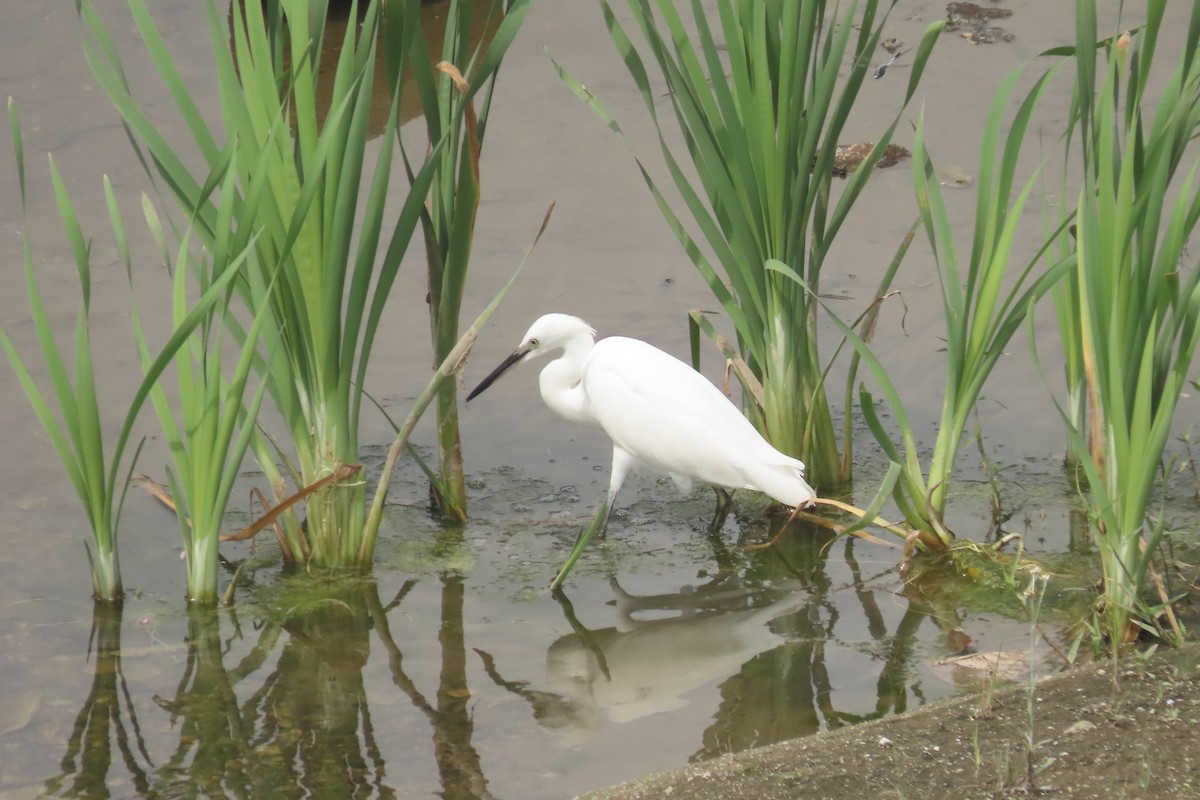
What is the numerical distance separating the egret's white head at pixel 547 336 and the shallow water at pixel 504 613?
0.34m

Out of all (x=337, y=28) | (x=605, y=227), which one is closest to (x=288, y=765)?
(x=605, y=227)

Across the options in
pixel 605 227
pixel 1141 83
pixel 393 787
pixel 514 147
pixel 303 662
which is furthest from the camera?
pixel 514 147

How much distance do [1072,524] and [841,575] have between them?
2.41ft

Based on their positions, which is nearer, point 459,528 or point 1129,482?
point 1129,482

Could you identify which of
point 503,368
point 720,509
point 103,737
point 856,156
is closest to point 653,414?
point 720,509

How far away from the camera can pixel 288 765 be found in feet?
9.11

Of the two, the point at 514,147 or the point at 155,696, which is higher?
the point at 514,147

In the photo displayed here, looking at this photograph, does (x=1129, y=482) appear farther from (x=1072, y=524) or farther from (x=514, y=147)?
(x=514, y=147)

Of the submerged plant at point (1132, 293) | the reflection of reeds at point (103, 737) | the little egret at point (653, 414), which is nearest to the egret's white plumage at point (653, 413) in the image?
the little egret at point (653, 414)

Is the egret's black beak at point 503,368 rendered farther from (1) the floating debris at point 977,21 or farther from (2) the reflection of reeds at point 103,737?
(1) the floating debris at point 977,21

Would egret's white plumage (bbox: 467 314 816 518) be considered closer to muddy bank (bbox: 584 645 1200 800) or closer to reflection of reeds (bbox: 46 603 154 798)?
muddy bank (bbox: 584 645 1200 800)

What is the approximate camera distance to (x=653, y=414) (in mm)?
3863

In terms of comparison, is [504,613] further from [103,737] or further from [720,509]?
[103,737]

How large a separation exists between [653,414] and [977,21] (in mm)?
3777
